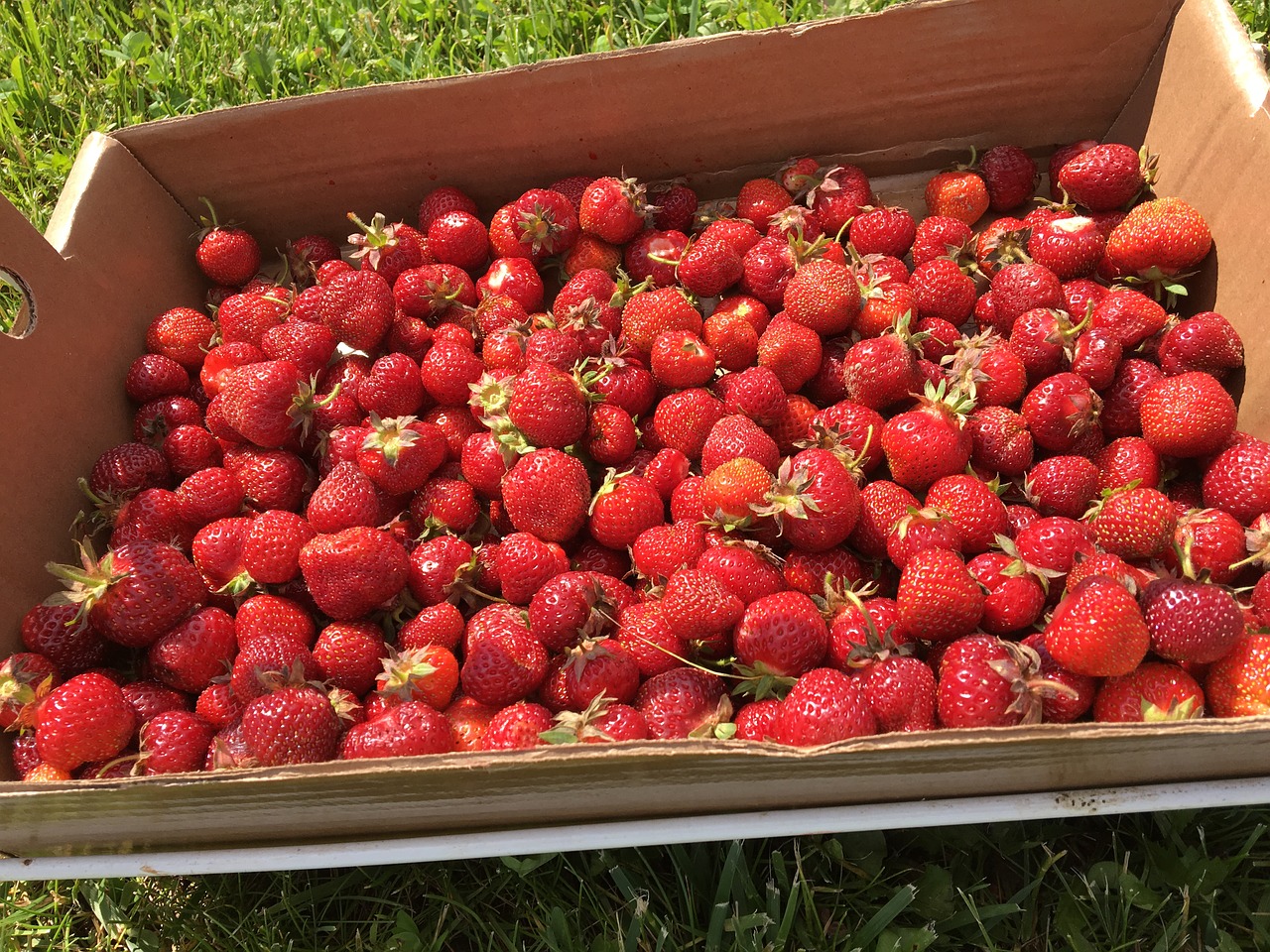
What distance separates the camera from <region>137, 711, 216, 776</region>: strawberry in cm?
155

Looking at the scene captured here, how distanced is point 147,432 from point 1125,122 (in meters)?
2.42

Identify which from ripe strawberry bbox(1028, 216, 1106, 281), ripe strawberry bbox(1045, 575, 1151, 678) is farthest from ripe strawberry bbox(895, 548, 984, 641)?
ripe strawberry bbox(1028, 216, 1106, 281)

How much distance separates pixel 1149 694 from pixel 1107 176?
1.25 metres

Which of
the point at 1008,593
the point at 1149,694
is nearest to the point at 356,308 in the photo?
the point at 1008,593

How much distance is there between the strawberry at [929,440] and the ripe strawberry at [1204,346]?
1.60 feet

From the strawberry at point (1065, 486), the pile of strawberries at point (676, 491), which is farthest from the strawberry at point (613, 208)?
the strawberry at point (1065, 486)

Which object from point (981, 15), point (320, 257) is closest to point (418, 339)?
point (320, 257)

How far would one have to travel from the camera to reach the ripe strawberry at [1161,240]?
1.95 m

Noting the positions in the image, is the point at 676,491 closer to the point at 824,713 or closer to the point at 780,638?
the point at 780,638

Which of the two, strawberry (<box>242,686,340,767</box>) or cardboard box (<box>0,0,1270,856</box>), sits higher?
cardboard box (<box>0,0,1270,856</box>)

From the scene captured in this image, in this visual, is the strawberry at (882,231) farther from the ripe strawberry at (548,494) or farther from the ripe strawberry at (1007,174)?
the ripe strawberry at (548,494)

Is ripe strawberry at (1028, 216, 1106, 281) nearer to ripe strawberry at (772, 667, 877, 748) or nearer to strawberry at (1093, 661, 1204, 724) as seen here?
strawberry at (1093, 661, 1204, 724)

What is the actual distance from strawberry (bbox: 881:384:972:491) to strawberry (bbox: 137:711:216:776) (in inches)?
53.5

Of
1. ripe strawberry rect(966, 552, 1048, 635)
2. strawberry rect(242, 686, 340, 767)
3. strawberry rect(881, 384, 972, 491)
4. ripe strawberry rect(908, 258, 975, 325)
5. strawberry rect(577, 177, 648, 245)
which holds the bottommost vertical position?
ripe strawberry rect(966, 552, 1048, 635)
